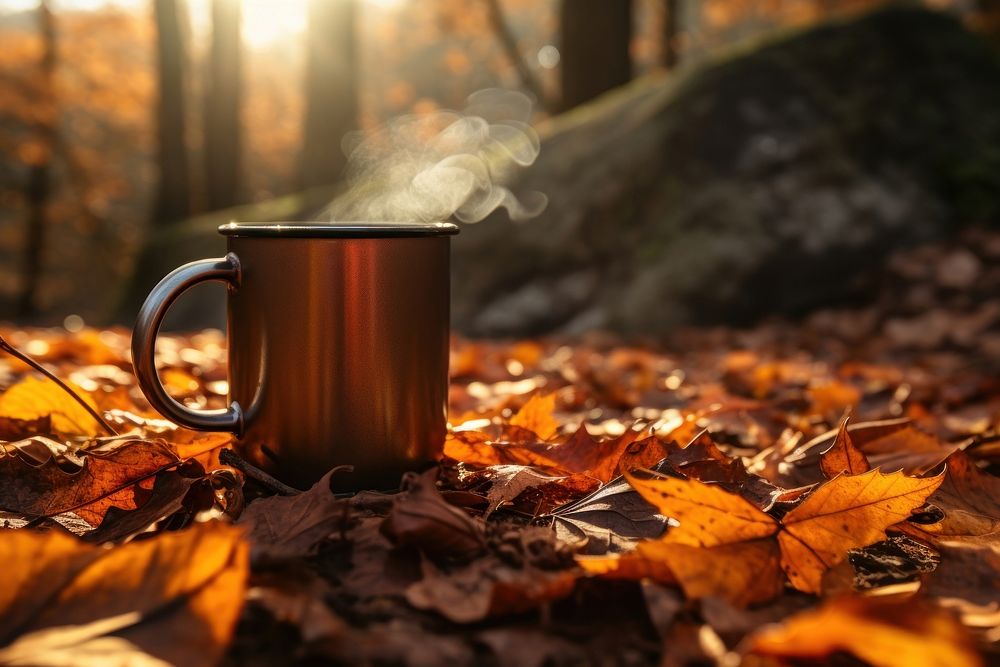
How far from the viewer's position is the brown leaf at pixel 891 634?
25.7 inches

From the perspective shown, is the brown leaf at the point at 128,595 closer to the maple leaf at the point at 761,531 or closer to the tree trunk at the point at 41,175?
the maple leaf at the point at 761,531

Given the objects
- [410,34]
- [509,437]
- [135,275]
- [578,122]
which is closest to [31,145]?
[135,275]

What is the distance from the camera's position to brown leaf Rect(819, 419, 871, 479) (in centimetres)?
124

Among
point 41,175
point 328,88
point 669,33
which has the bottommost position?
point 41,175

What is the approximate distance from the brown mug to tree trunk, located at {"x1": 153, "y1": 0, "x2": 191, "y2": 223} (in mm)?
10708

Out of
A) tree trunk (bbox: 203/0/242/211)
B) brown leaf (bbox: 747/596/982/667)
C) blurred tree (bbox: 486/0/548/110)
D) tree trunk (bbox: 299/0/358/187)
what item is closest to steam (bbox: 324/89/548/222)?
tree trunk (bbox: 299/0/358/187)

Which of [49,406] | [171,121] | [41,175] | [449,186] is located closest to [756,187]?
[449,186]

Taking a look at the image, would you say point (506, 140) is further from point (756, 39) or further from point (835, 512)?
point (835, 512)

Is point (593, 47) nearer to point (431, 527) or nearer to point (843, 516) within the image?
point (843, 516)

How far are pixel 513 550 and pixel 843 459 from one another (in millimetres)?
557

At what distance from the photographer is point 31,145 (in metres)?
13.5

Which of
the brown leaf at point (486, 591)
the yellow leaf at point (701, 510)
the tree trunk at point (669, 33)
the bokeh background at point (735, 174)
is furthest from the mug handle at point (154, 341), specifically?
the tree trunk at point (669, 33)

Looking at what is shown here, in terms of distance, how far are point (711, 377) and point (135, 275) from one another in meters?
6.48

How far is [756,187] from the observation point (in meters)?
4.65
